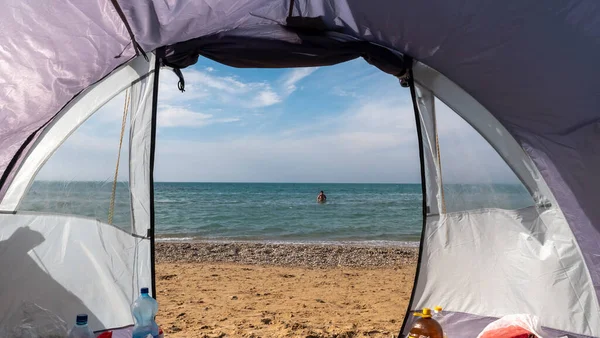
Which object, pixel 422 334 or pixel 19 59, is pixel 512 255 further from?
pixel 19 59

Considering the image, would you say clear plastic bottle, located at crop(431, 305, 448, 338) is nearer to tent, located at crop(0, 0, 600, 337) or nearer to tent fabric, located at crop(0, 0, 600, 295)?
tent, located at crop(0, 0, 600, 337)

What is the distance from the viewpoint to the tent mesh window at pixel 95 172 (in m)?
3.19

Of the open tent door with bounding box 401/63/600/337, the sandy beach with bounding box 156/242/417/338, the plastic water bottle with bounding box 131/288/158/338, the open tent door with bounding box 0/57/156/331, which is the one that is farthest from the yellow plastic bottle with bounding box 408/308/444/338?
the open tent door with bounding box 0/57/156/331

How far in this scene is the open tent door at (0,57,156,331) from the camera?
10.1 feet

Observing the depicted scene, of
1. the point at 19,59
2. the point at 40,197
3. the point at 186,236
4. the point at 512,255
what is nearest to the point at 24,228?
the point at 40,197

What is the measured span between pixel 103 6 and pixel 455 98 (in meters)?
2.32

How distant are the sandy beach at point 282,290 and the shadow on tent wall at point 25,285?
145 cm

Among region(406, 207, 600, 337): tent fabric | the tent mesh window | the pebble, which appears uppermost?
the tent mesh window

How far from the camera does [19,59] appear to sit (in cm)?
291

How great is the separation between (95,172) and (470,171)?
2.57 metres

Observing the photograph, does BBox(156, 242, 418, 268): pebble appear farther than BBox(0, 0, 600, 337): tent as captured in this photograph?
Yes

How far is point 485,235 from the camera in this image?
311cm

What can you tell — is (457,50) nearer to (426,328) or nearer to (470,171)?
(470,171)

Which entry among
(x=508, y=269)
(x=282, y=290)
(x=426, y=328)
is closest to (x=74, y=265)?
(x=426, y=328)
